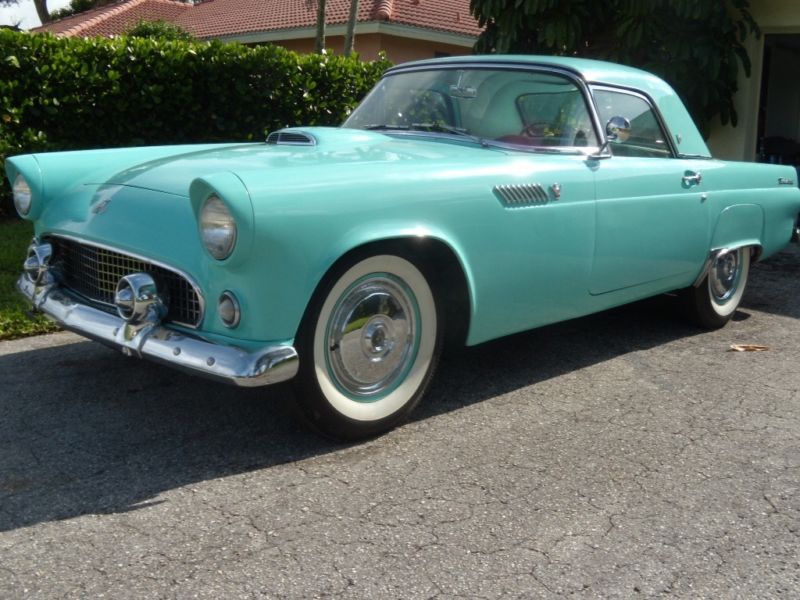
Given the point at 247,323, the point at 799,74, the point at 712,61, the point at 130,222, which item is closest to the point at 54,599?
the point at 247,323

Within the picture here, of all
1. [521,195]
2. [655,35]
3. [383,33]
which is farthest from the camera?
[383,33]

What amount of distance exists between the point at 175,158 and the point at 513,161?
1446 millimetres

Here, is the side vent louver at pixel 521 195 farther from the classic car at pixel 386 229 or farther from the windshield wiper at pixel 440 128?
the windshield wiper at pixel 440 128

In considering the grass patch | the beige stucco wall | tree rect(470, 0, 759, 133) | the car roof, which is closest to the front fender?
the car roof

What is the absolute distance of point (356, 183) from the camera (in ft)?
10.4

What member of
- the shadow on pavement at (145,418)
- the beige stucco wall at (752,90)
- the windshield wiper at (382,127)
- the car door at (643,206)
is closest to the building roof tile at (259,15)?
the beige stucco wall at (752,90)

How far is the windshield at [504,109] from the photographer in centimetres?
426

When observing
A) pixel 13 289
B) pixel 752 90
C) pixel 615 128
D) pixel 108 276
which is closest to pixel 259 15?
pixel 752 90

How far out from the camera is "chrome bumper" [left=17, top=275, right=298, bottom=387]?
2908mm

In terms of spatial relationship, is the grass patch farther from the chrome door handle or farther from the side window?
the chrome door handle

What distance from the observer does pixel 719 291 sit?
5.36m

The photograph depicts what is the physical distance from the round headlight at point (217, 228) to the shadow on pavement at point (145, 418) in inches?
24.4

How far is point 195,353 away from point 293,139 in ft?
4.90

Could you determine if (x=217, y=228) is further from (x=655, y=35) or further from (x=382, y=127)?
(x=655, y=35)
